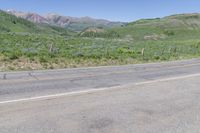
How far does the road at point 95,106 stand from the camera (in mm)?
6238

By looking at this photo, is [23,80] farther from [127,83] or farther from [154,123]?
[154,123]

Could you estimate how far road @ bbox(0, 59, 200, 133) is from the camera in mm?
6238

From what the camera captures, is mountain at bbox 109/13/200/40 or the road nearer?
the road

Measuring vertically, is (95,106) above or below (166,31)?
below

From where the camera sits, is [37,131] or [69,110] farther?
[69,110]

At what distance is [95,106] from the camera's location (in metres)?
7.89

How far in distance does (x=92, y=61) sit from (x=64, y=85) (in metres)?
9.73

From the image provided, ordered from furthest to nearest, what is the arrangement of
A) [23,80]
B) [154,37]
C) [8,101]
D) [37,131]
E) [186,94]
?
[154,37]
[23,80]
[186,94]
[8,101]
[37,131]

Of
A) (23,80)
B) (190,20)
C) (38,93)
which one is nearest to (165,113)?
(38,93)

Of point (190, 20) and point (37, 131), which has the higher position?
point (190, 20)

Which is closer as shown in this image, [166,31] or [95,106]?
[95,106]

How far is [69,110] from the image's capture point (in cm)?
735

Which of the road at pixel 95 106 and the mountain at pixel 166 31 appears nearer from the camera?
the road at pixel 95 106

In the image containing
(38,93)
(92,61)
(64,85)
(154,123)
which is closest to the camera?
(154,123)
